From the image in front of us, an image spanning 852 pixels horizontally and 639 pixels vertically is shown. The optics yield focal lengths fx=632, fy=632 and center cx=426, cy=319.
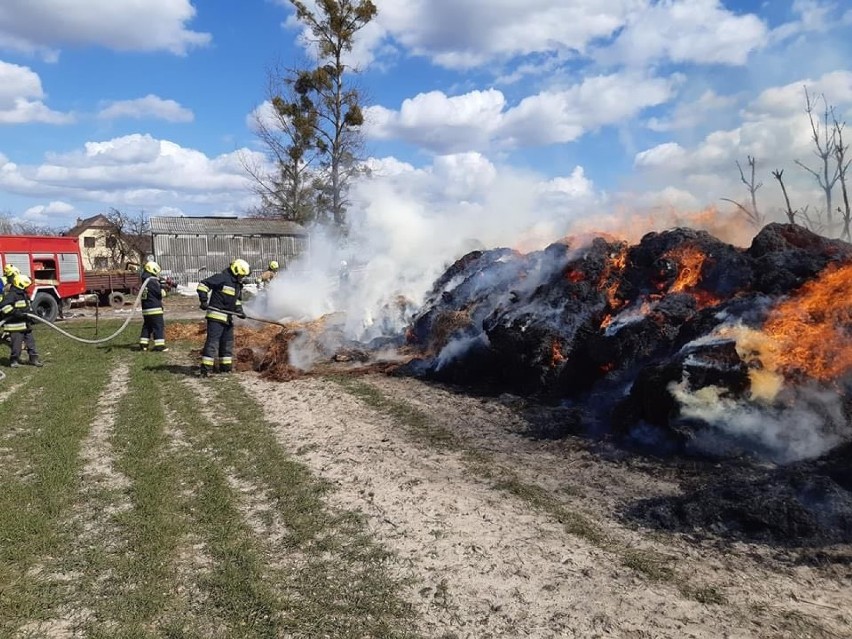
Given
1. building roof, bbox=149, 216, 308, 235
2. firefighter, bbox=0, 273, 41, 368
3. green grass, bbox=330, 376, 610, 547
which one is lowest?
green grass, bbox=330, 376, 610, 547

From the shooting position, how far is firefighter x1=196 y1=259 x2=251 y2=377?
1073cm

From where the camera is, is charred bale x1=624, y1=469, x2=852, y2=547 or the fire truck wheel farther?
the fire truck wheel

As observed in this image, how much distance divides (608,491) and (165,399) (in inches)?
253

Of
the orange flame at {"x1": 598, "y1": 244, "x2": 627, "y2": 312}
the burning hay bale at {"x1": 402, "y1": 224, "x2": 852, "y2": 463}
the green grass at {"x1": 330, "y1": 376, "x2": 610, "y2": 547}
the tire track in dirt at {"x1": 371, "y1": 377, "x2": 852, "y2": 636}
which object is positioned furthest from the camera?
the orange flame at {"x1": 598, "y1": 244, "x2": 627, "y2": 312}

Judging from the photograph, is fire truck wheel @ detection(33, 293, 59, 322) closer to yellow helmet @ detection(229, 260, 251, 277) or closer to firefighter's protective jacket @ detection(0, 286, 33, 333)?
firefighter's protective jacket @ detection(0, 286, 33, 333)

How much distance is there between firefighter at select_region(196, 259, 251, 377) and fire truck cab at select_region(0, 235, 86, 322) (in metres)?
11.2

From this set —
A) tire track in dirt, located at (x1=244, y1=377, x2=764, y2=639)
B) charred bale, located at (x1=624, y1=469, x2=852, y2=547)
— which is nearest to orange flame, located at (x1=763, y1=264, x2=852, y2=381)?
charred bale, located at (x1=624, y1=469, x2=852, y2=547)

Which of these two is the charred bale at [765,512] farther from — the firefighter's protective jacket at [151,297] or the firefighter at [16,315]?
the firefighter at [16,315]

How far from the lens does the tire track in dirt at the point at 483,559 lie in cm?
353

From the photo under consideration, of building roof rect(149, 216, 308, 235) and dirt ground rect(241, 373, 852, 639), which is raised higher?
building roof rect(149, 216, 308, 235)

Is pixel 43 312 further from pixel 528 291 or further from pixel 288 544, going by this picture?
pixel 288 544

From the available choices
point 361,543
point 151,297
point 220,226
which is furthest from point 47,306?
point 361,543

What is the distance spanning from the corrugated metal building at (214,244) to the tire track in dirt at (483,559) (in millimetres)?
29455

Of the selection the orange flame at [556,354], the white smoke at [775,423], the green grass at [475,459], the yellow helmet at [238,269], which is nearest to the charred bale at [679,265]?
the orange flame at [556,354]
